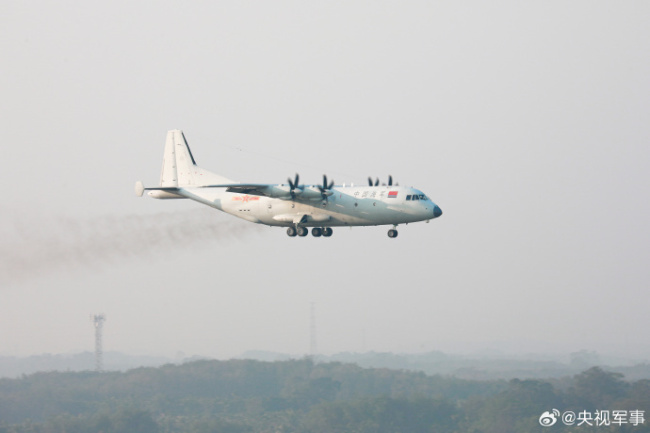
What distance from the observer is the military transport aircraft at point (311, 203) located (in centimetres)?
4797

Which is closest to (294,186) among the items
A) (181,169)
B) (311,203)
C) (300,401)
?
(311,203)

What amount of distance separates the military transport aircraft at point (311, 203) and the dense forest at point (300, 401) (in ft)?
134

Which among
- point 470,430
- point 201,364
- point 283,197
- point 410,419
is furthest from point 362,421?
point 283,197

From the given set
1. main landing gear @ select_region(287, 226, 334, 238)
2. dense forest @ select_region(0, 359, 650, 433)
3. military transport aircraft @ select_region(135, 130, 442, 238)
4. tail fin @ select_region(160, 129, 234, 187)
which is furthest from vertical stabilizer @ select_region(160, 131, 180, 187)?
dense forest @ select_region(0, 359, 650, 433)

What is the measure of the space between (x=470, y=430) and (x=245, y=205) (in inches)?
1967

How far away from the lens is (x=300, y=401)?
343 feet

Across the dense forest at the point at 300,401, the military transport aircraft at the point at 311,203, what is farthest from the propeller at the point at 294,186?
the dense forest at the point at 300,401

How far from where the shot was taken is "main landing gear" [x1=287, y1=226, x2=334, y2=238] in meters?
51.7

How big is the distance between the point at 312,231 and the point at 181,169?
11.3 metres

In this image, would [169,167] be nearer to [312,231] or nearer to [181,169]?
[181,169]

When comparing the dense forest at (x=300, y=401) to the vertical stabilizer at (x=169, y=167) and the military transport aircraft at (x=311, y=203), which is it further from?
the military transport aircraft at (x=311, y=203)

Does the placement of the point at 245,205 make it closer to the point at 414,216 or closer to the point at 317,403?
the point at 414,216

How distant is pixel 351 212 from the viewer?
1932 inches

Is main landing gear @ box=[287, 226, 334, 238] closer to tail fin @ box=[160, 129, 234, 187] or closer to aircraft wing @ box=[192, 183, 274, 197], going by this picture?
aircraft wing @ box=[192, 183, 274, 197]
